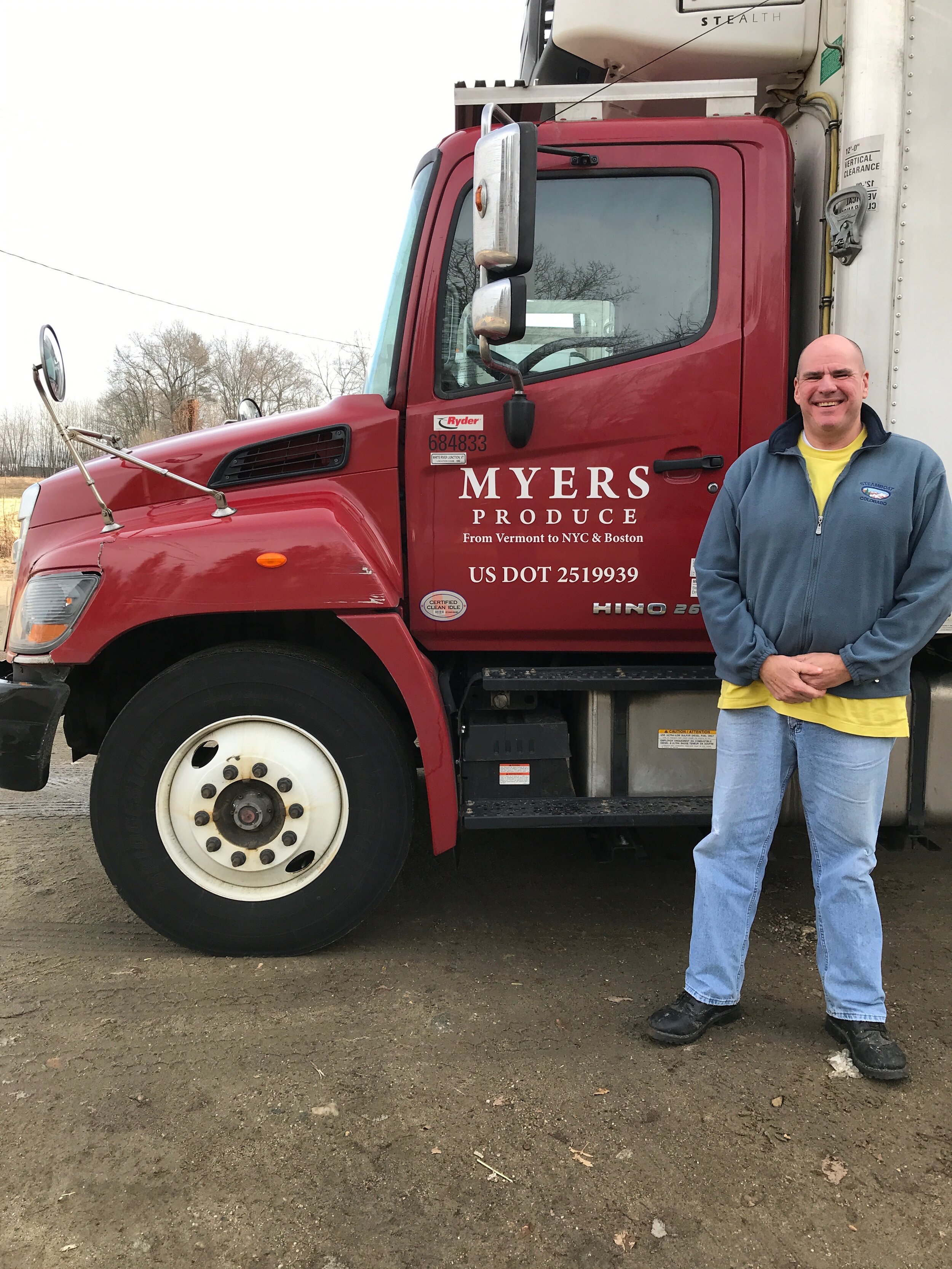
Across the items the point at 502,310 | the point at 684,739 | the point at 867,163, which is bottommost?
the point at 684,739

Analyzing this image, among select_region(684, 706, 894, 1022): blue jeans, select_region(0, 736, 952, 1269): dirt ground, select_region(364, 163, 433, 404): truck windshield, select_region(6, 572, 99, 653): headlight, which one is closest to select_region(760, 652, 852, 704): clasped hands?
select_region(684, 706, 894, 1022): blue jeans

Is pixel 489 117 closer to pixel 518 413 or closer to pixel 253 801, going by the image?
pixel 518 413

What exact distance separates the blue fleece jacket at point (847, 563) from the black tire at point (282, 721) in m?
1.22

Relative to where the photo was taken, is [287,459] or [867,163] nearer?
[867,163]

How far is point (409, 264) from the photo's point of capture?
3352 millimetres

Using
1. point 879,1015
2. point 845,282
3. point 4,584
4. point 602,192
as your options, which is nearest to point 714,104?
point 602,192

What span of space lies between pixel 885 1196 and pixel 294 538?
2393mm

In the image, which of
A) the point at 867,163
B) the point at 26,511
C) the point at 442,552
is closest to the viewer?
the point at 867,163

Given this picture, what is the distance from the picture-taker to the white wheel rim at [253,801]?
3.25 meters

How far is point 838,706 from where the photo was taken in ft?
8.68

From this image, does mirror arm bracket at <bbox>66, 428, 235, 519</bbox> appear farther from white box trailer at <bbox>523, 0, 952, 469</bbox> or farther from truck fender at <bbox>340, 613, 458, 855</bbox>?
white box trailer at <bbox>523, 0, 952, 469</bbox>

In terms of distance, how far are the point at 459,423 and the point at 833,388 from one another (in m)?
1.22

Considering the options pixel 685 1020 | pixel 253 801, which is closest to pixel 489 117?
pixel 253 801

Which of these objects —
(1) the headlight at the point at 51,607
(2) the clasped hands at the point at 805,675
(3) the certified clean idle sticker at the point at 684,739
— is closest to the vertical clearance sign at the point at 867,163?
(2) the clasped hands at the point at 805,675
